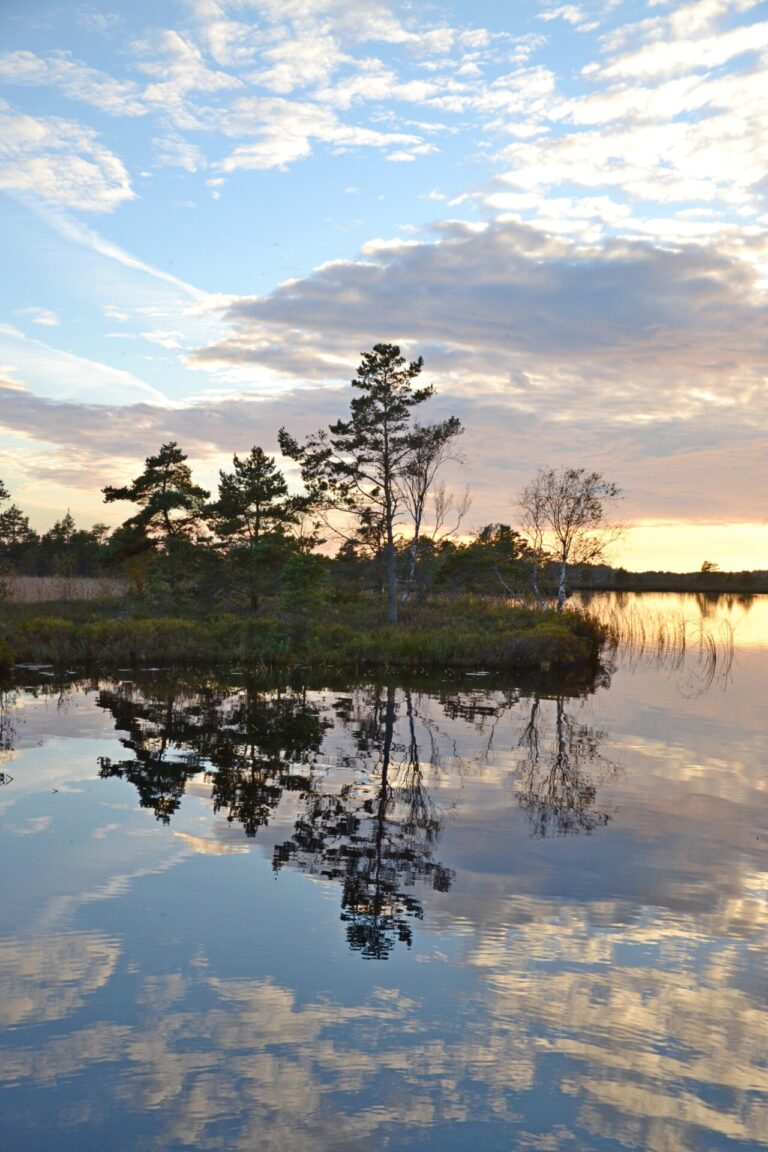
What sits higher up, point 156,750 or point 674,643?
point 674,643

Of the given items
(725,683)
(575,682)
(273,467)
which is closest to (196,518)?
(273,467)

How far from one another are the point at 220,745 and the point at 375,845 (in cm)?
647

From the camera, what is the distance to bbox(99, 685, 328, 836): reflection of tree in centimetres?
1260

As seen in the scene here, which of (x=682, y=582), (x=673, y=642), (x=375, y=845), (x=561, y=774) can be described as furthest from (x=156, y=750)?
(x=682, y=582)

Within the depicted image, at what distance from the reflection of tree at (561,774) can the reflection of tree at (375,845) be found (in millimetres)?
1692

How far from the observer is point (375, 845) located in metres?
10.4

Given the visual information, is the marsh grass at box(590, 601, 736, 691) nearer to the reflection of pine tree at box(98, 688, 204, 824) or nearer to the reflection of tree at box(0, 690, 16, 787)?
the reflection of pine tree at box(98, 688, 204, 824)

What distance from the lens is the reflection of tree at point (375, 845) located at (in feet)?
26.6

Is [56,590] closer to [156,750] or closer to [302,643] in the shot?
[302,643]

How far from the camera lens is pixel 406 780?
14.1m

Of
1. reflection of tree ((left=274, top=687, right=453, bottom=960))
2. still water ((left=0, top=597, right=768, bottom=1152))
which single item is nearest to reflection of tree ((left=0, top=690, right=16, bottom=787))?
still water ((left=0, top=597, right=768, bottom=1152))

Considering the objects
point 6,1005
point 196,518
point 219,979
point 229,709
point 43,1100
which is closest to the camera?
point 43,1100

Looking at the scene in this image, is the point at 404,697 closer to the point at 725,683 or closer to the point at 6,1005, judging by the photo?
the point at 725,683

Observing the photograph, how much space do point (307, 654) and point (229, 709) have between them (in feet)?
31.8
